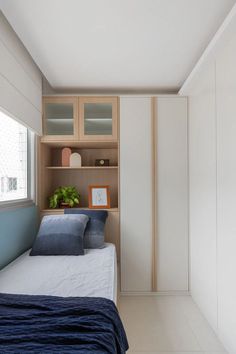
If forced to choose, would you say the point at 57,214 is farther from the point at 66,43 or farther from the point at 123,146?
the point at 66,43

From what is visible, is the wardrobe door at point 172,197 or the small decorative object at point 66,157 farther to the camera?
the small decorative object at point 66,157

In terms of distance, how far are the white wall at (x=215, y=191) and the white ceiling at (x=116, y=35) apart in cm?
26

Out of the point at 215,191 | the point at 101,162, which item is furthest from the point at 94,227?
the point at 215,191

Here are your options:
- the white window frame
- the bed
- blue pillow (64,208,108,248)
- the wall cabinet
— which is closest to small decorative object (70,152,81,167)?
the wall cabinet

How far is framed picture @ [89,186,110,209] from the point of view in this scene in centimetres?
314

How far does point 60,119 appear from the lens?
3.07 m

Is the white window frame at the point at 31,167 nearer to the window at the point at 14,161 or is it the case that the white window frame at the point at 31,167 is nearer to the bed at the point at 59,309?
the window at the point at 14,161

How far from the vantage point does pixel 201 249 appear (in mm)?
2570

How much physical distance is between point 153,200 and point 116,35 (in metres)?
1.73

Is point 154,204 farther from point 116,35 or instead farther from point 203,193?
point 116,35

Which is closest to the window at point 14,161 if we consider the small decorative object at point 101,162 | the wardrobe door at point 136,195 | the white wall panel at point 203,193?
the small decorative object at point 101,162

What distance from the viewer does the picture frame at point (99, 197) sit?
10.3ft

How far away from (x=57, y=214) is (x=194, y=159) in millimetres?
1679

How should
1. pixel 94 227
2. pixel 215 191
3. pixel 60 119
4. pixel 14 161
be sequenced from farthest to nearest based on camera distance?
pixel 60 119
pixel 94 227
pixel 14 161
pixel 215 191
